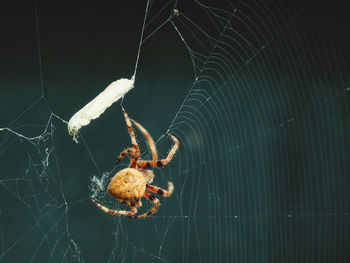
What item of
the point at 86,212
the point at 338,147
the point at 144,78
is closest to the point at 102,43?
the point at 144,78

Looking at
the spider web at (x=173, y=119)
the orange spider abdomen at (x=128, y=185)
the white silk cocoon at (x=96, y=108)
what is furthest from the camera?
the spider web at (x=173, y=119)

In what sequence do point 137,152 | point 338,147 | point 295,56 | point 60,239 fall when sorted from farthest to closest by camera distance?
1. point 338,147
2. point 295,56
3. point 60,239
4. point 137,152

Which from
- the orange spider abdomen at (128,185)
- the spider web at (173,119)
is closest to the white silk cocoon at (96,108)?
the orange spider abdomen at (128,185)

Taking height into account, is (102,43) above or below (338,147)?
above

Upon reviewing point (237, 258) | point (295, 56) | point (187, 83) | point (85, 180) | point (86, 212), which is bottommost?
point (237, 258)

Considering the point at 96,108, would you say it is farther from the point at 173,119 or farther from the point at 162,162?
the point at 173,119

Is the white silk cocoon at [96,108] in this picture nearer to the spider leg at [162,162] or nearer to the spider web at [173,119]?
the spider leg at [162,162]

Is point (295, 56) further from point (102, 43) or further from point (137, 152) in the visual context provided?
point (137, 152)
